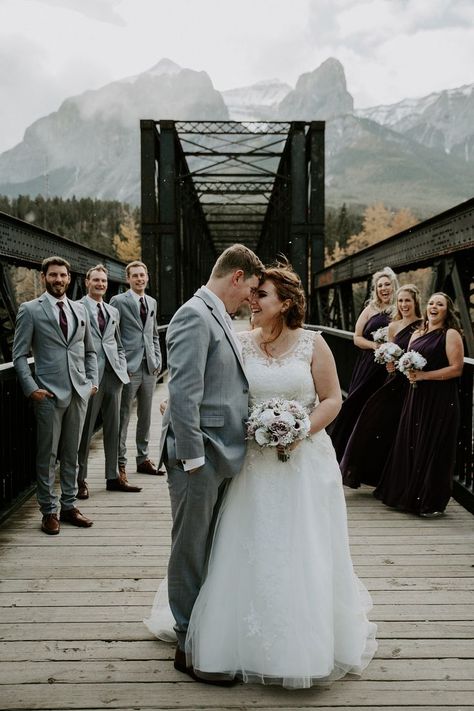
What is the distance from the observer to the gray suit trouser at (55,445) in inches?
187

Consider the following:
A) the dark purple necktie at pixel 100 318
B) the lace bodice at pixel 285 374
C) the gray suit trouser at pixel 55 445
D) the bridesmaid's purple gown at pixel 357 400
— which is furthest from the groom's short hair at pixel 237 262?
the bridesmaid's purple gown at pixel 357 400

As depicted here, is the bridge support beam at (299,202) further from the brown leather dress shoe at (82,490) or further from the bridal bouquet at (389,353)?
the brown leather dress shoe at (82,490)

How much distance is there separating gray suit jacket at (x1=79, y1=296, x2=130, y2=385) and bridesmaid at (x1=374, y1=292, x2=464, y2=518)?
8.11ft

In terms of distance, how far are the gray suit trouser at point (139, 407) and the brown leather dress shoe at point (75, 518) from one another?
1146mm

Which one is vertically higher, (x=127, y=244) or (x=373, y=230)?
(x=373, y=230)

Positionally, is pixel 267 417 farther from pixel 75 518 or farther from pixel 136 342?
pixel 136 342

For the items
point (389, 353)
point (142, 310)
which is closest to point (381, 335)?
point (389, 353)

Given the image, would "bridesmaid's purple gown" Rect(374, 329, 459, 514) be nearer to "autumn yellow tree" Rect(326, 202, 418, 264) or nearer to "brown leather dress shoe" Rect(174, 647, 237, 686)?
"brown leather dress shoe" Rect(174, 647, 237, 686)

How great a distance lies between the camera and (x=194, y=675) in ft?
9.64

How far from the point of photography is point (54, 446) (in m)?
4.79

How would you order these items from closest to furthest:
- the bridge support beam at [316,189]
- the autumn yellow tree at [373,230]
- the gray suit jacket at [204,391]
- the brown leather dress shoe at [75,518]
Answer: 1. the gray suit jacket at [204,391]
2. the brown leather dress shoe at [75,518]
3. the bridge support beam at [316,189]
4. the autumn yellow tree at [373,230]

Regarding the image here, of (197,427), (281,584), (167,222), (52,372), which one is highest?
(167,222)

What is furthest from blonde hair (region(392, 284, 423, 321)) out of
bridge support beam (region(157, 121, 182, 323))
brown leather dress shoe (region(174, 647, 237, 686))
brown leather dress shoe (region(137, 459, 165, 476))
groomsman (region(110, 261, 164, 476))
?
bridge support beam (region(157, 121, 182, 323))

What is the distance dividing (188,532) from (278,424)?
63 cm
